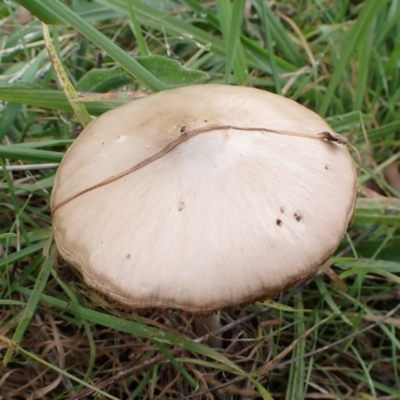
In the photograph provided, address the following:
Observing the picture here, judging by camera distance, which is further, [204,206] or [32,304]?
[32,304]

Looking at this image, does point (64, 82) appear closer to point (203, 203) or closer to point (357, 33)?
point (203, 203)

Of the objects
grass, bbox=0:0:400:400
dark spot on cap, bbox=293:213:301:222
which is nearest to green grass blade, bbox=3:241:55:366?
grass, bbox=0:0:400:400

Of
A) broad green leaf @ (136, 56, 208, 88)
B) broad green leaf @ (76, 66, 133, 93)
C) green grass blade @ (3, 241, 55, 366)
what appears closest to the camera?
green grass blade @ (3, 241, 55, 366)

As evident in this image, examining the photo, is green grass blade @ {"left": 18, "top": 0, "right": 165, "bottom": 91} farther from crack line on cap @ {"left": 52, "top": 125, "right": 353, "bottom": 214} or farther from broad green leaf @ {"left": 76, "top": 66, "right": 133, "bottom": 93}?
crack line on cap @ {"left": 52, "top": 125, "right": 353, "bottom": 214}

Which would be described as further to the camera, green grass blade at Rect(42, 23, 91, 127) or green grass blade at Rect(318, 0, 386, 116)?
green grass blade at Rect(318, 0, 386, 116)

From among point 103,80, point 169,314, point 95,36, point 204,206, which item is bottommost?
point 169,314

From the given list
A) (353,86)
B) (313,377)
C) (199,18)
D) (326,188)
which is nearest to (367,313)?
(313,377)

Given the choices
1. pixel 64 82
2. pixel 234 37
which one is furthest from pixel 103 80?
pixel 234 37
